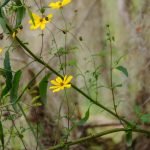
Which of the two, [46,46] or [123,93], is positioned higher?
[46,46]

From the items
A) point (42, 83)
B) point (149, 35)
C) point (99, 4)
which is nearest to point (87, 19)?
point (99, 4)

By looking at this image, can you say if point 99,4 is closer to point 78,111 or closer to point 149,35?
point 149,35

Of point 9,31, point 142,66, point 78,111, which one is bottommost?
point 78,111

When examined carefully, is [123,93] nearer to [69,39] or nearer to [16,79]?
[69,39]

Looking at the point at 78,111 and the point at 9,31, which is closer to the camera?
the point at 9,31

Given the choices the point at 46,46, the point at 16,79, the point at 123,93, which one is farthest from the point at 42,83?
the point at 123,93

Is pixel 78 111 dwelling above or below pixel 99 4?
below

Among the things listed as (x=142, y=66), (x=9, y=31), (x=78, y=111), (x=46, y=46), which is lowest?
(x=78, y=111)

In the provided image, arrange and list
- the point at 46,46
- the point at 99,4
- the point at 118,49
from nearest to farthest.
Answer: the point at 46,46 → the point at 118,49 → the point at 99,4

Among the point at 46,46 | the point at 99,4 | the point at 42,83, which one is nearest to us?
the point at 42,83
